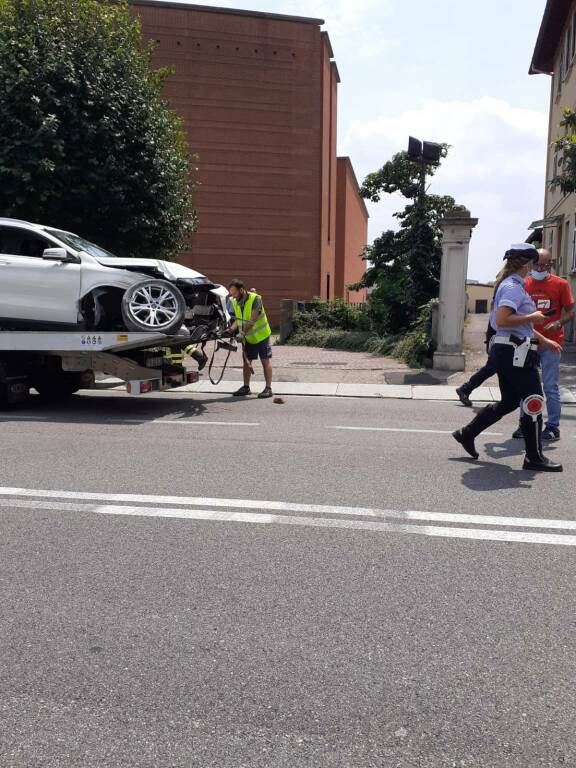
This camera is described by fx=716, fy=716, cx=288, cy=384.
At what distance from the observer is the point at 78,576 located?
3732 mm

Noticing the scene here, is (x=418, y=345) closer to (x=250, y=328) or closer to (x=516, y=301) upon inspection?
(x=250, y=328)

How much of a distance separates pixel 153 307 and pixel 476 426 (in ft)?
13.6

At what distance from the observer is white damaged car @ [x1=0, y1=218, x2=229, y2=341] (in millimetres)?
8523

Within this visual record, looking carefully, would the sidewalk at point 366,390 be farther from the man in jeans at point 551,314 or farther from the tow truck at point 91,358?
the man in jeans at point 551,314

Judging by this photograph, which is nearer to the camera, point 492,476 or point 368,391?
point 492,476

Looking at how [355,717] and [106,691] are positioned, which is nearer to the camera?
[355,717]

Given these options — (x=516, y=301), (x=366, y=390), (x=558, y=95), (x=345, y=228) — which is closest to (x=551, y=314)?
(x=516, y=301)

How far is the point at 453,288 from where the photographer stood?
43.7 ft

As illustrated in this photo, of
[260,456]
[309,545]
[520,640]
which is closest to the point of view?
[520,640]

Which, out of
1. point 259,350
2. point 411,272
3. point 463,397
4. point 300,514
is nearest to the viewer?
point 300,514

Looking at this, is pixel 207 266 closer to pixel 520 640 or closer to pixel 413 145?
pixel 413 145

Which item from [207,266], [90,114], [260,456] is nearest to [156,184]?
[90,114]

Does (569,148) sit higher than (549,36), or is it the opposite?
(549,36)

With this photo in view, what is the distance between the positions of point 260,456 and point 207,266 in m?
25.6
